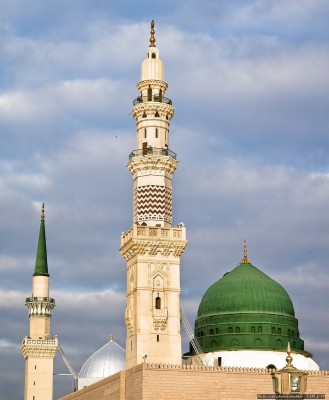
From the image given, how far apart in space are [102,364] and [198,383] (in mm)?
21577

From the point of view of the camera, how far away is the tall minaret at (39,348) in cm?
7188

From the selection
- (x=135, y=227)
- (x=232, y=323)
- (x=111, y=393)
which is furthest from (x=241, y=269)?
(x=111, y=393)

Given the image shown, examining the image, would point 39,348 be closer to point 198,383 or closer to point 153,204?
point 153,204

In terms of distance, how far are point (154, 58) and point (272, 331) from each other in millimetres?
17537

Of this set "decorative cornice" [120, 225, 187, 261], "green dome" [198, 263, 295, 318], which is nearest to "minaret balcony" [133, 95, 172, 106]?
"decorative cornice" [120, 225, 187, 261]

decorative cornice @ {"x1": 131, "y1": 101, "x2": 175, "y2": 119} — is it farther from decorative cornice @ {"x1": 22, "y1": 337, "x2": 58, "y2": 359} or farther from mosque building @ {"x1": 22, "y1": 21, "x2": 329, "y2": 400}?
decorative cornice @ {"x1": 22, "y1": 337, "x2": 58, "y2": 359}

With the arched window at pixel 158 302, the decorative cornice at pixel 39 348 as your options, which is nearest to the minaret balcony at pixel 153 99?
the arched window at pixel 158 302

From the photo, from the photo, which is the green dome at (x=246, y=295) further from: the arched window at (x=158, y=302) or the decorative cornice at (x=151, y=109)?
the decorative cornice at (x=151, y=109)

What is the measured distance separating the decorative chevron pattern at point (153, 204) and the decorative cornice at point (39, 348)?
2305 cm

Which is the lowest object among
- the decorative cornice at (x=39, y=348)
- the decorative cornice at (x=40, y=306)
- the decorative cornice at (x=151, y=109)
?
the decorative cornice at (x=39, y=348)

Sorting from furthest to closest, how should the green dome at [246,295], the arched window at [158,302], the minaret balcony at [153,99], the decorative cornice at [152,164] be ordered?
the green dome at [246,295] → the minaret balcony at [153,99] → the decorative cornice at [152,164] → the arched window at [158,302]

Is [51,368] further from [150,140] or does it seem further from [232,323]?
[150,140]

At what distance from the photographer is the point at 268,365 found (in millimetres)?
55844

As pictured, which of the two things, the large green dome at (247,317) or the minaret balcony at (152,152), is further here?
the large green dome at (247,317)
